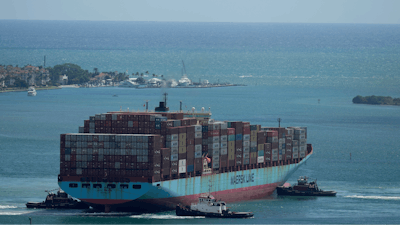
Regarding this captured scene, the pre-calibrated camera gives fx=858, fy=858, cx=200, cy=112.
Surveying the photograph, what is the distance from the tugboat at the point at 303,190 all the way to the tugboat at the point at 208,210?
52.2 ft

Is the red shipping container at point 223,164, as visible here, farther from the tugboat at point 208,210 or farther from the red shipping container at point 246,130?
the tugboat at point 208,210

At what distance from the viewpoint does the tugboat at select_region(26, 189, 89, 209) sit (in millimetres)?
83562

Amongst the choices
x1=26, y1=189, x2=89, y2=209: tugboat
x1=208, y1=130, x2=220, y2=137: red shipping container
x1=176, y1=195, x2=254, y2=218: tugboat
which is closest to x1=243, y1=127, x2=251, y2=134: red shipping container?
x1=208, y1=130, x2=220, y2=137: red shipping container

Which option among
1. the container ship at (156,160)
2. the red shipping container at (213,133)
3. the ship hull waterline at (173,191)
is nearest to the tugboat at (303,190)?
the ship hull waterline at (173,191)

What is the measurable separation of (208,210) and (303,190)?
19.0 meters

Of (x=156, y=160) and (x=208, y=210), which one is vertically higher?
(x=156, y=160)

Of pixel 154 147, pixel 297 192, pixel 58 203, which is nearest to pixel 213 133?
pixel 154 147

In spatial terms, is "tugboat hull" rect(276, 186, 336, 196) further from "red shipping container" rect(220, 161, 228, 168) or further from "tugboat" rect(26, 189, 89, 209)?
"tugboat" rect(26, 189, 89, 209)

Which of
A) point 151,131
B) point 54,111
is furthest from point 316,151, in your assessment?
point 54,111

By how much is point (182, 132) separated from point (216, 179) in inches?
298

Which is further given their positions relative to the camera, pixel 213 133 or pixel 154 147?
pixel 213 133

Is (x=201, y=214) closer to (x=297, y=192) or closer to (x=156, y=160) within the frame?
(x=156, y=160)

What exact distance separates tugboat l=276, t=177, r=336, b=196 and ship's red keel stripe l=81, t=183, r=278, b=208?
140 cm

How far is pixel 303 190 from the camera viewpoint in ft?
318
